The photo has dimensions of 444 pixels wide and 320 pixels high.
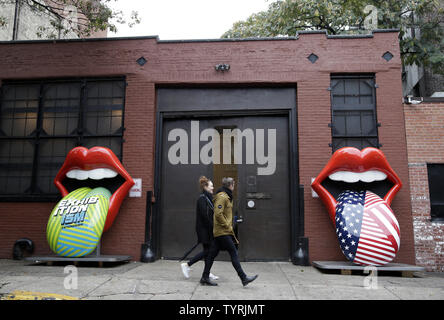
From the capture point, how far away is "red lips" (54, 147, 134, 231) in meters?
7.97

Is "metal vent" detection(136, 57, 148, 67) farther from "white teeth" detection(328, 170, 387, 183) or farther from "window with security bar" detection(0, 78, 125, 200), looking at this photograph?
"white teeth" detection(328, 170, 387, 183)

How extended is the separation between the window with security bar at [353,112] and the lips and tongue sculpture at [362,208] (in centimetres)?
89

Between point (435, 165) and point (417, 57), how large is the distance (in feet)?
19.9

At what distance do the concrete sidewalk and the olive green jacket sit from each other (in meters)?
0.88

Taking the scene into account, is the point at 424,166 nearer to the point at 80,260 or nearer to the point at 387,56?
the point at 387,56

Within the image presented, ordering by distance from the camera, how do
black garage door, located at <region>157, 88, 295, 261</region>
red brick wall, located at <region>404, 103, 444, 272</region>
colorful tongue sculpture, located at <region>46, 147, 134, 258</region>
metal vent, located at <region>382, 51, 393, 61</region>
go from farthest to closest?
metal vent, located at <region>382, 51, 393, 61</region> < black garage door, located at <region>157, 88, 295, 261</region> < red brick wall, located at <region>404, 103, 444, 272</region> < colorful tongue sculpture, located at <region>46, 147, 134, 258</region>

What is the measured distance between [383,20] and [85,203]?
41.0 feet

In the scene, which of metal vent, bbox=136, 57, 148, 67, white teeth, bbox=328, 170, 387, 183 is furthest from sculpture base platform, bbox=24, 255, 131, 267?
white teeth, bbox=328, 170, 387, 183

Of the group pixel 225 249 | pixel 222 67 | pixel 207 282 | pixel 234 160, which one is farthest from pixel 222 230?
pixel 222 67

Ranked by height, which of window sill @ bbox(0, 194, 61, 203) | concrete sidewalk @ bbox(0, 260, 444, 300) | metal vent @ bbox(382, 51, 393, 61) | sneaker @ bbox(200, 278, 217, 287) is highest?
metal vent @ bbox(382, 51, 393, 61)

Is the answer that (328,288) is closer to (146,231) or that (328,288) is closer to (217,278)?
(217,278)

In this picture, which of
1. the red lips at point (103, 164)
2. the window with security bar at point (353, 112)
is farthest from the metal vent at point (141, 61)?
the window with security bar at point (353, 112)

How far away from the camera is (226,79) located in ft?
28.9

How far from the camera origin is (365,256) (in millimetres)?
6707
